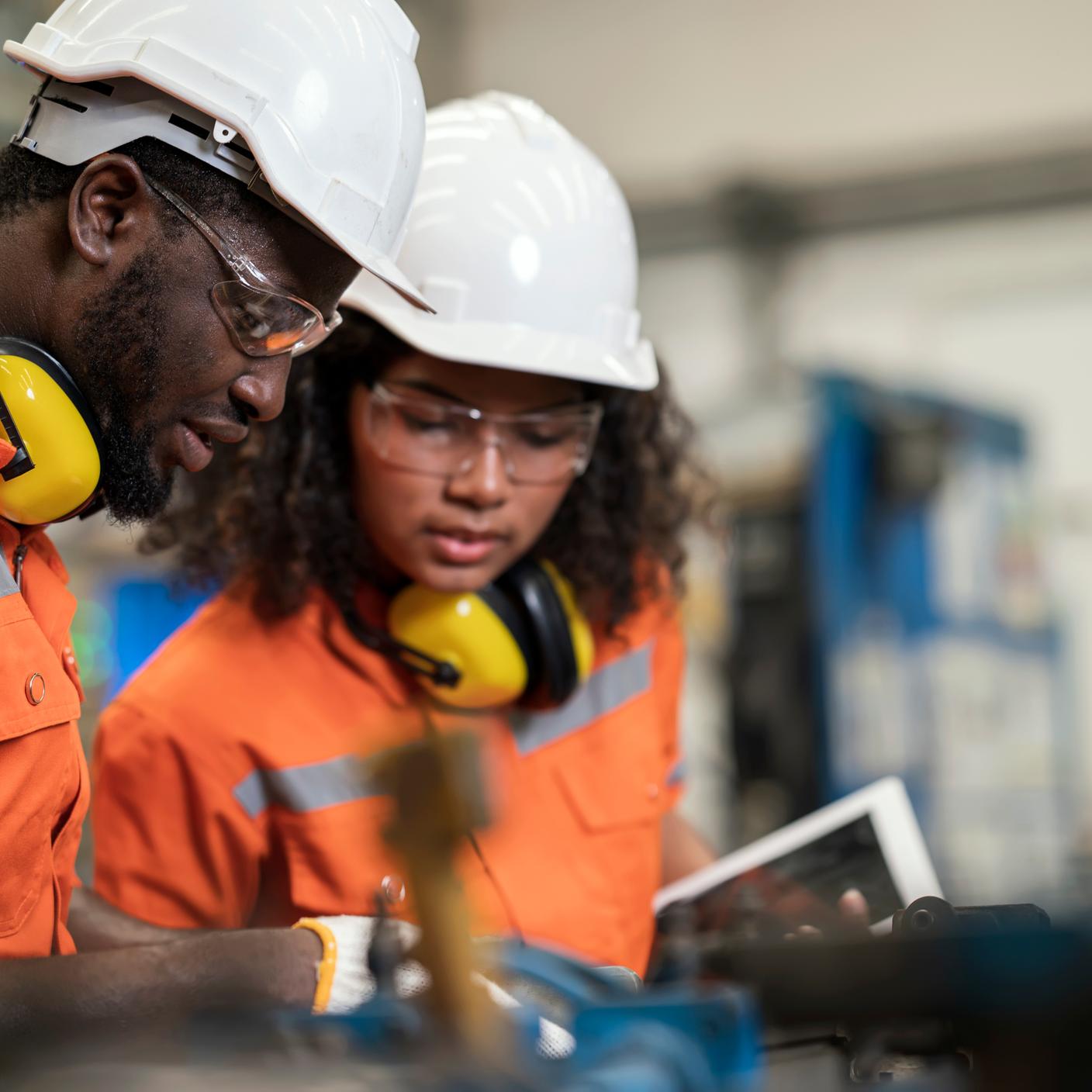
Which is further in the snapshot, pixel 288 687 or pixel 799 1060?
pixel 288 687

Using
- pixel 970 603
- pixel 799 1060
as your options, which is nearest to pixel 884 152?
pixel 970 603

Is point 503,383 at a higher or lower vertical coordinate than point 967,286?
lower

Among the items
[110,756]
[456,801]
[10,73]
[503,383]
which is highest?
[10,73]

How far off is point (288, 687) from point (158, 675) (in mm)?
166

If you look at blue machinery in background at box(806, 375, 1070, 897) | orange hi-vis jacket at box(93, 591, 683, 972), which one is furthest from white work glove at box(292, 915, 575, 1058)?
blue machinery in background at box(806, 375, 1070, 897)

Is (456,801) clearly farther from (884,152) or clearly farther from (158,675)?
(884,152)

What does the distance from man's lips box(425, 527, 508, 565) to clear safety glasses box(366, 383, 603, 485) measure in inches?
3.0

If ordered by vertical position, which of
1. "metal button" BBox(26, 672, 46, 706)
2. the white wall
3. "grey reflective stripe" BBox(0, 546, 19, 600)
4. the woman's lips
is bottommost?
"metal button" BBox(26, 672, 46, 706)

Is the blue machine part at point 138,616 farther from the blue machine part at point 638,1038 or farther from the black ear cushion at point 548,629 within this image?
the blue machine part at point 638,1038

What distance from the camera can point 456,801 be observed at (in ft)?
2.21

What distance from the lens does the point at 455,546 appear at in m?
1.84

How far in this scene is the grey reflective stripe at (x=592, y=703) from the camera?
6.72 feet

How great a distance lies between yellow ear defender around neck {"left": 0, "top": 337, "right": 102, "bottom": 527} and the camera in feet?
4.00

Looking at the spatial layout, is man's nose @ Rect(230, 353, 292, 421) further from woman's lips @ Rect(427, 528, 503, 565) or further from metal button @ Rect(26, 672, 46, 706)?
woman's lips @ Rect(427, 528, 503, 565)
